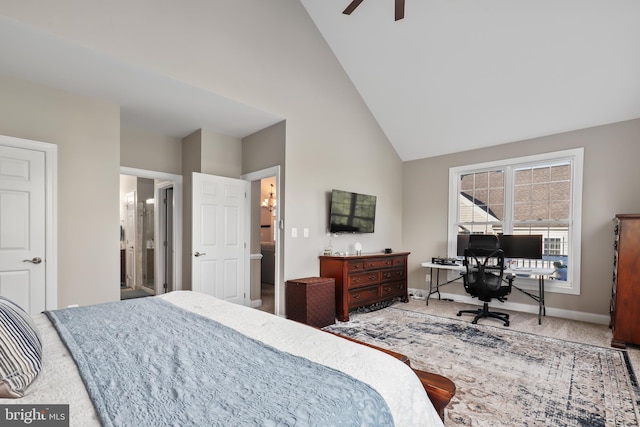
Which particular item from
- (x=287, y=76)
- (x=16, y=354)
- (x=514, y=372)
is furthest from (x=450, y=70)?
(x=16, y=354)

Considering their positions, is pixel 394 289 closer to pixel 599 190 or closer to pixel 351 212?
pixel 351 212

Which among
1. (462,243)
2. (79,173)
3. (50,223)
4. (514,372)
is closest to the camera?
(514,372)

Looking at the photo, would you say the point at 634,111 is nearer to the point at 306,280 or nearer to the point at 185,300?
the point at 306,280

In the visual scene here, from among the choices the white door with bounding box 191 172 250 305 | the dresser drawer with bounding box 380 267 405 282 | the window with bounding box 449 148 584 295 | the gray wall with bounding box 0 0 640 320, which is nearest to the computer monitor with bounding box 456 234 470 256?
the window with bounding box 449 148 584 295

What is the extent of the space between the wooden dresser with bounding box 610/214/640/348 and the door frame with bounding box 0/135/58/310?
5.66 m

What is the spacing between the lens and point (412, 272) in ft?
19.3

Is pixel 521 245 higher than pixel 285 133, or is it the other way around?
pixel 285 133

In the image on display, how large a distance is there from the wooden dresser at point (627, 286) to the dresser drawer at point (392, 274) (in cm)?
257

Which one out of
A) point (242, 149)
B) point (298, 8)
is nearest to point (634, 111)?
point (298, 8)

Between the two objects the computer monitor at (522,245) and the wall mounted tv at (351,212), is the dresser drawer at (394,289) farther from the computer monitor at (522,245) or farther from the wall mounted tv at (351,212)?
the computer monitor at (522,245)

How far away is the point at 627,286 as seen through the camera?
3.23 meters

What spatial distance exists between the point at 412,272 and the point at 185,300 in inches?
182

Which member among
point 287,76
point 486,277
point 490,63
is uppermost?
point 490,63

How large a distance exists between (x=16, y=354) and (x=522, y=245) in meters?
5.18
